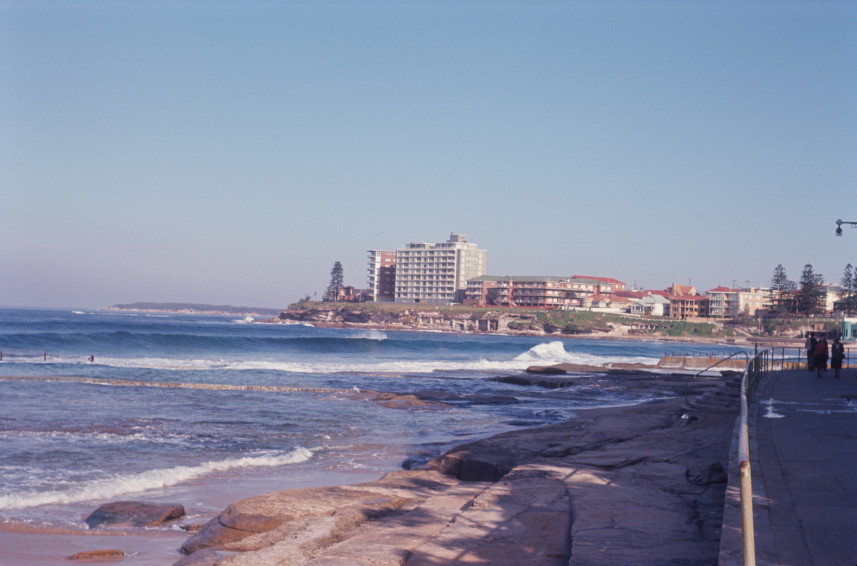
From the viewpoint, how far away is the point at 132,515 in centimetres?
992

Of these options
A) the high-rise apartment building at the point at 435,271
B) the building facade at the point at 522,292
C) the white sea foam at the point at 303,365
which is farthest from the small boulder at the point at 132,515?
the high-rise apartment building at the point at 435,271

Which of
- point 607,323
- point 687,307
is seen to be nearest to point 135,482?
point 607,323

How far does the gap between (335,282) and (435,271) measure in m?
26.2

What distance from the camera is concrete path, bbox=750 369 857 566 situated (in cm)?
573

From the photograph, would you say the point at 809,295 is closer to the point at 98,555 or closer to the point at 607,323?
the point at 607,323

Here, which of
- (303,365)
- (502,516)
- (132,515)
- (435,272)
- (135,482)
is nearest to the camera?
(502,516)

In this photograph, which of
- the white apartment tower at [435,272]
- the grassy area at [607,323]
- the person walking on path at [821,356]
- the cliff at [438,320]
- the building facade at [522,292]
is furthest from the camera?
the white apartment tower at [435,272]

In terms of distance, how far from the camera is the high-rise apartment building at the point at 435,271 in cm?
16938

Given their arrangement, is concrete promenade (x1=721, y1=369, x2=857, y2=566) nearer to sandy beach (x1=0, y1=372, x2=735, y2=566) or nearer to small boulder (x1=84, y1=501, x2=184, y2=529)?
sandy beach (x1=0, y1=372, x2=735, y2=566)

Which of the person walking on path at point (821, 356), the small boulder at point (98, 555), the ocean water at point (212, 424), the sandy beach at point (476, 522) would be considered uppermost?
the person walking on path at point (821, 356)

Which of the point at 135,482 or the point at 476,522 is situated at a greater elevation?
the point at 476,522

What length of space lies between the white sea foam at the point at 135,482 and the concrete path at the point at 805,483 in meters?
8.89

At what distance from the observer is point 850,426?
503 inches

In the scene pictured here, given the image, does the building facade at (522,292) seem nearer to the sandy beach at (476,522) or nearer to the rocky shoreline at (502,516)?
the rocky shoreline at (502,516)
